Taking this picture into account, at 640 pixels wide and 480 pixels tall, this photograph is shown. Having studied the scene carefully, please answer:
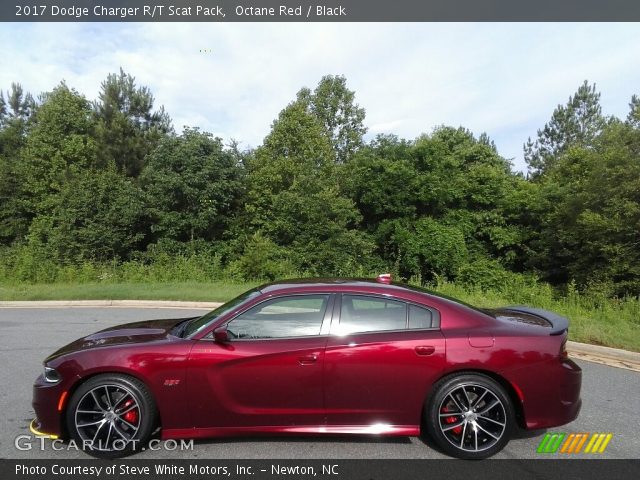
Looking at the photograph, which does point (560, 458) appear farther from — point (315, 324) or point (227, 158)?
point (227, 158)

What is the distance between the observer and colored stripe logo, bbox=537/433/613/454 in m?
3.54

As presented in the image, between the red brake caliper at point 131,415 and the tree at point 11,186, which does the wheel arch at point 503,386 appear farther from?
the tree at point 11,186

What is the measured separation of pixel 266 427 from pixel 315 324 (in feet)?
2.94

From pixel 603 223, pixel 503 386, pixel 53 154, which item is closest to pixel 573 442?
pixel 503 386

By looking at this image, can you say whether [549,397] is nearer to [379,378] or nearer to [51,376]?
[379,378]

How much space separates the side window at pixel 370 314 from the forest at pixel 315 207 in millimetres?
13419

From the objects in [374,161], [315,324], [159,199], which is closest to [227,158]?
[159,199]

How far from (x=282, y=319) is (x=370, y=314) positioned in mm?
755

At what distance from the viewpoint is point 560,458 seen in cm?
341

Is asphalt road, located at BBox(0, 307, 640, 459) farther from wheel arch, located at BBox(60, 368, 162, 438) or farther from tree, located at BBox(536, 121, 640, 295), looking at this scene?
tree, located at BBox(536, 121, 640, 295)

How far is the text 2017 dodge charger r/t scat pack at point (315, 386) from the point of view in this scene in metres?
3.35

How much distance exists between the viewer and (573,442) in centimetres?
367

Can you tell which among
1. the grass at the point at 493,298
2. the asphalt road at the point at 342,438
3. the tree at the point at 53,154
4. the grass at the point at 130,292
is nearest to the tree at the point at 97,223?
the tree at the point at 53,154

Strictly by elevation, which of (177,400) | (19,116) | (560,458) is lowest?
(560,458)
